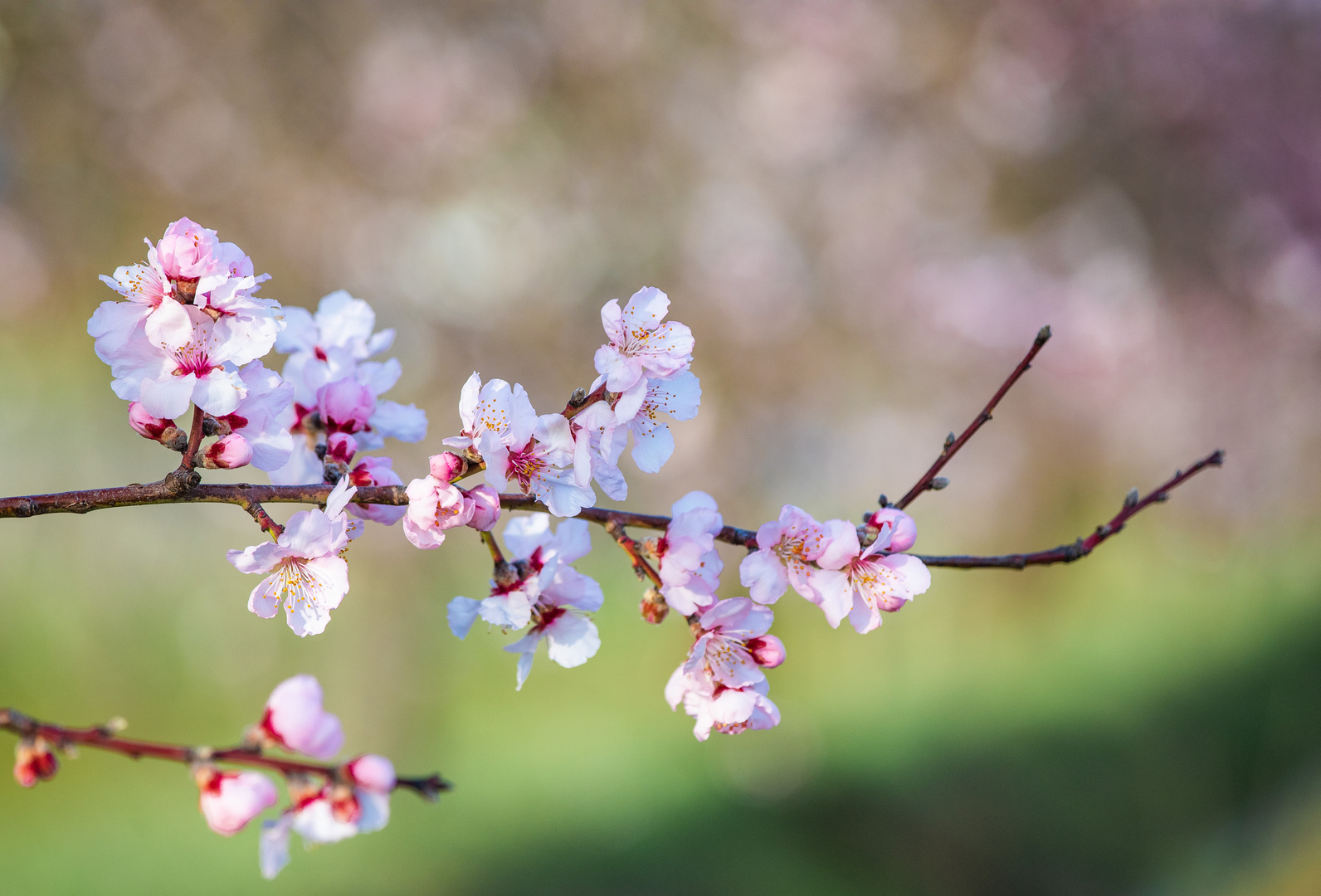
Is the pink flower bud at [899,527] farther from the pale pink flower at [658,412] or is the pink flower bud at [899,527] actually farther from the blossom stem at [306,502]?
the pale pink flower at [658,412]

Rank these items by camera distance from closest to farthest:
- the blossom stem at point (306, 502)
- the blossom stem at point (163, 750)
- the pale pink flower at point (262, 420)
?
the blossom stem at point (163, 750) → the blossom stem at point (306, 502) → the pale pink flower at point (262, 420)

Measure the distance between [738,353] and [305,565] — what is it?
379cm

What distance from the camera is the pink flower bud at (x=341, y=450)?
0.97m

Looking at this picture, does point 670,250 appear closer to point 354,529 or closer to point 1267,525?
point 354,529

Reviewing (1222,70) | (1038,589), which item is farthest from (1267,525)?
(1222,70)

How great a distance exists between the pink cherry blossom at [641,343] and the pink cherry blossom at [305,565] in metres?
0.27

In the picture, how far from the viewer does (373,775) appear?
2.39 ft

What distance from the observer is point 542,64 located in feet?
12.0

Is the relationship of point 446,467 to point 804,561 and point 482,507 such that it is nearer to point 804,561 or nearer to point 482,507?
point 482,507

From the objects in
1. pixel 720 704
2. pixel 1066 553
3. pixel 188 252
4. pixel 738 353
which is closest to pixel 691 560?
pixel 720 704

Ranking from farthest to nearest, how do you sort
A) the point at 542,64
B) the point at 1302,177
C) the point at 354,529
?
the point at 1302,177 < the point at 542,64 < the point at 354,529

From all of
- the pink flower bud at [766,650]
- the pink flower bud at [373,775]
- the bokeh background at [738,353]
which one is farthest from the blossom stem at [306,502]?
the bokeh background at [738,353]

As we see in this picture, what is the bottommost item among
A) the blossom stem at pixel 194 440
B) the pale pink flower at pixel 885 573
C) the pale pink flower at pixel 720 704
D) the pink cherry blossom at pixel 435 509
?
the pale pink flower at pixel 720 704

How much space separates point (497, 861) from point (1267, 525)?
501 cm
